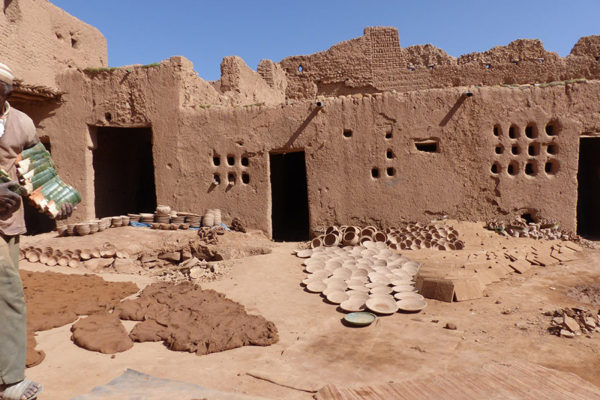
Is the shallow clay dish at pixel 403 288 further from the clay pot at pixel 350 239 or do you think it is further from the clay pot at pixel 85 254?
the clay pot at pixel 85 254

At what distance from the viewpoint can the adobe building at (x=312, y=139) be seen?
799 centimetres

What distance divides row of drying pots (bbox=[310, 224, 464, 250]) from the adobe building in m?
0.42

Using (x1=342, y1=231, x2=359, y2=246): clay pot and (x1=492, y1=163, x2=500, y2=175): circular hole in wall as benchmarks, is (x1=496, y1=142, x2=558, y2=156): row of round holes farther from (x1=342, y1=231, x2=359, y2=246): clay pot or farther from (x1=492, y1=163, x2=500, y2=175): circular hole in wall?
(x1=342, y1=231, x2=359, y2=246): clay pot

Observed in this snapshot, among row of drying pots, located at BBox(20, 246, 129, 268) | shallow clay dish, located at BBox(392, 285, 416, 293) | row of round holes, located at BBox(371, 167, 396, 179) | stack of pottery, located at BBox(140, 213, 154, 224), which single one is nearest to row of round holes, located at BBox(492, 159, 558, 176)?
row of round holes, located at BBox(371, 167, 396, 179)

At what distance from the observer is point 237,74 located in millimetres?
10969

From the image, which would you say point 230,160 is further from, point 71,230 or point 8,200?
point 8,200

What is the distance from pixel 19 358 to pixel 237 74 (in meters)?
9.88

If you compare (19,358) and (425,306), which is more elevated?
(19,358)

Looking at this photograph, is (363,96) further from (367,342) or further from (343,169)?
(367,342)

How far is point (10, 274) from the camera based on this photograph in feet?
7.30

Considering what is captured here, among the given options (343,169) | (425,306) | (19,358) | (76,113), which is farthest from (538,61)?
(19,358)

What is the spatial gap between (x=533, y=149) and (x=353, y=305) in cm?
607

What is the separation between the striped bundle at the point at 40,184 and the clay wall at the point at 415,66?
12.0 m

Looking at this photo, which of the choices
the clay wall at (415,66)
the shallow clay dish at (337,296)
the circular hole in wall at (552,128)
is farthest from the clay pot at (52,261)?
the circular hole in wall at (552,128)
